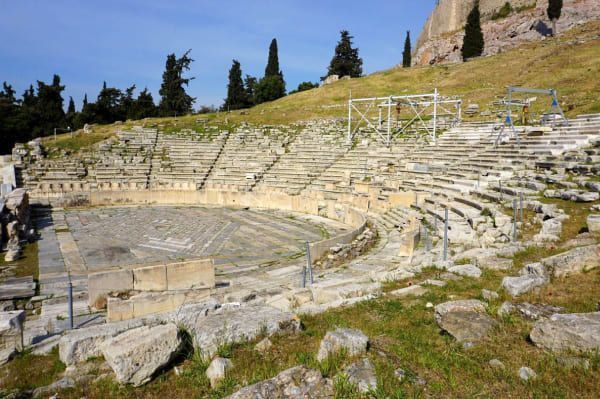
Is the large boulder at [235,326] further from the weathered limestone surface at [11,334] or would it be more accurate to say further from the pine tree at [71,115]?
the pine tree at [71,115]

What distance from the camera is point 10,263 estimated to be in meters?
12.9

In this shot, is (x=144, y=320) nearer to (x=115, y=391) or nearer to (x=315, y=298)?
(x=115, y=391)

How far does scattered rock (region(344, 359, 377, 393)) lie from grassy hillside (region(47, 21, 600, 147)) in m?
22.1

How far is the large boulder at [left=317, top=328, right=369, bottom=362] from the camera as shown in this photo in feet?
14.4

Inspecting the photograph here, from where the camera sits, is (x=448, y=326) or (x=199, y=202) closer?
(x=448, y=326)

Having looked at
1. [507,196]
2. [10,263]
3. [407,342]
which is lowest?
[10,263]

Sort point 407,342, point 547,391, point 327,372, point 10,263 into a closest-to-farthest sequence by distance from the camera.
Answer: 1. point 547,391
2. point 327,372
3. point 407,342
4. point 10,263

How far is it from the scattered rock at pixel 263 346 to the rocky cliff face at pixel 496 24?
59.9m

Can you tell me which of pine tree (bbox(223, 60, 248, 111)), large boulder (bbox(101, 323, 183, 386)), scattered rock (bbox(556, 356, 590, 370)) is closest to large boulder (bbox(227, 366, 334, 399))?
large boulder (bbox(101, 323, 183, 386))

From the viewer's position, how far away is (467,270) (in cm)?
741

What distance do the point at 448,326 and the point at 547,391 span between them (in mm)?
1410

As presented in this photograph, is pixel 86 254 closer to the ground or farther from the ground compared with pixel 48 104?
A: closer to the ground

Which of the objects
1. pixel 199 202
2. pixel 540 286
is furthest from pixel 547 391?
pixel 199 202

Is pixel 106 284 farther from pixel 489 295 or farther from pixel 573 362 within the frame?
pixel 573 362
